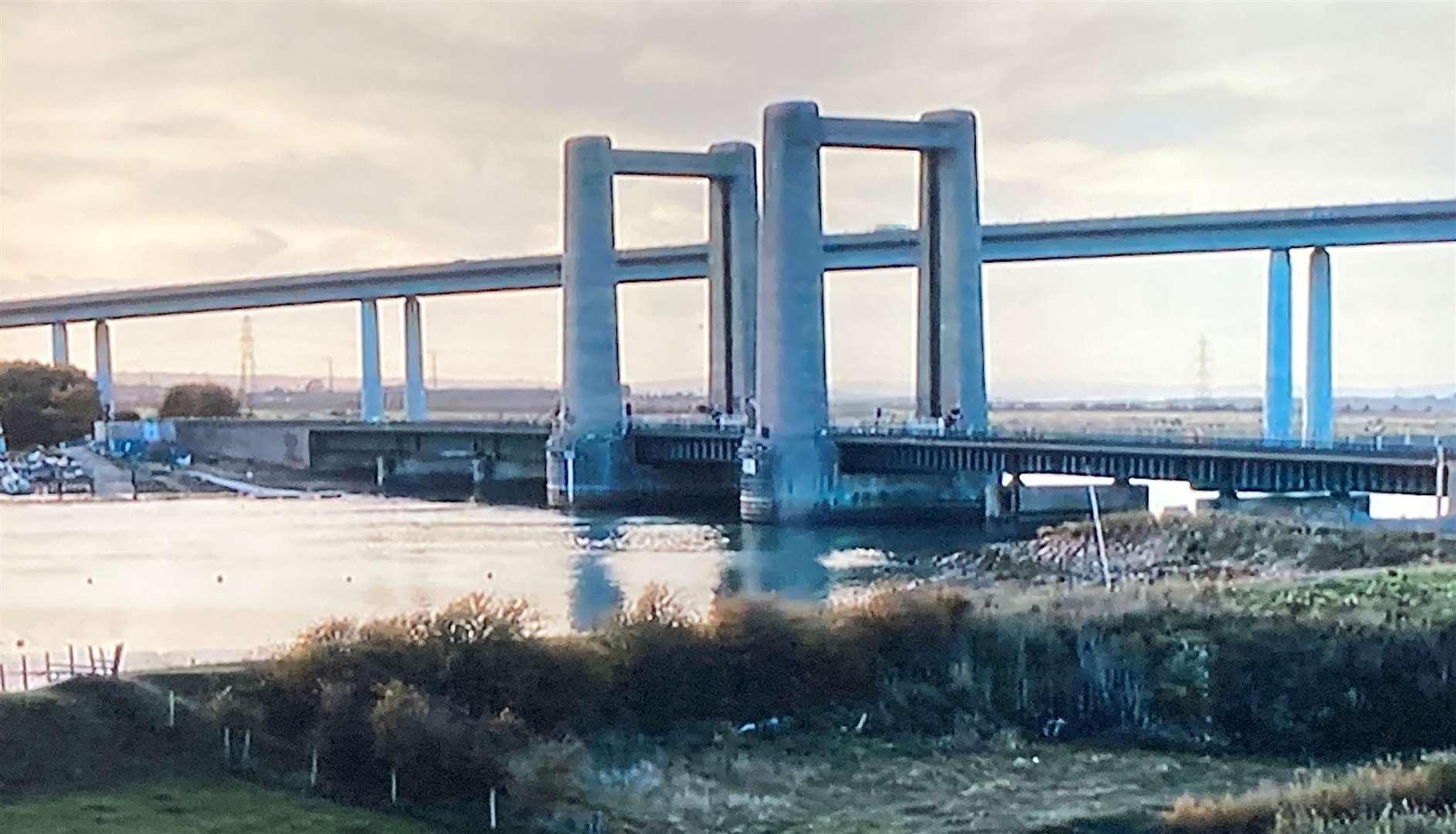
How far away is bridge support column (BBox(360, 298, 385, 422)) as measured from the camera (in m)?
106

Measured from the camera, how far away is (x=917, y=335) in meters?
72.2

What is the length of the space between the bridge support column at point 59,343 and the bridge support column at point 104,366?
2.80 meters

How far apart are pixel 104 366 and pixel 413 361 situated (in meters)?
19.5

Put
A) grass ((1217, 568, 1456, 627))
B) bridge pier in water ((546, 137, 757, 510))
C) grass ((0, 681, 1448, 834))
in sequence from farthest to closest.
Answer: bridge pier in water ((546, 137, 757, 510)) < grass ((1217, 568, 1456, 627)) < grass ((0, 681, 1448, 834))

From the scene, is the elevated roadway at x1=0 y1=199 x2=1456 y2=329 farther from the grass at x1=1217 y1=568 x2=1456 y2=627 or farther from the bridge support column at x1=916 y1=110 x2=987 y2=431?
the grass at x1=1217 y1=568 x2=1456 y2=627

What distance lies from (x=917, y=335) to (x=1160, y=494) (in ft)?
36.7

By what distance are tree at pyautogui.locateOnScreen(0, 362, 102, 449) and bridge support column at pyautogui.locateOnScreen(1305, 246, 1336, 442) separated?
6010cm

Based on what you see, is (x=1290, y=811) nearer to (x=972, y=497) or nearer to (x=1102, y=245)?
(x=972, y=497)

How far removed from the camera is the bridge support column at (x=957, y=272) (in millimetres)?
68125

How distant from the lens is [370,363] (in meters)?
107

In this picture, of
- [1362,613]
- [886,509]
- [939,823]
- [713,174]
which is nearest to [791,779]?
[939,823]

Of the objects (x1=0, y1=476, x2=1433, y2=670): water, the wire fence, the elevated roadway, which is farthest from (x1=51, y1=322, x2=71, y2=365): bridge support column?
the wire fence

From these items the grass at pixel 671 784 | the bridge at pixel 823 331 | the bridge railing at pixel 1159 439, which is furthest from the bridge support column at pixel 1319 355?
the grass at pixel 671 784

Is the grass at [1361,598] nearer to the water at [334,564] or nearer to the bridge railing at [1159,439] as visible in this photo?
the water at [334,564]
